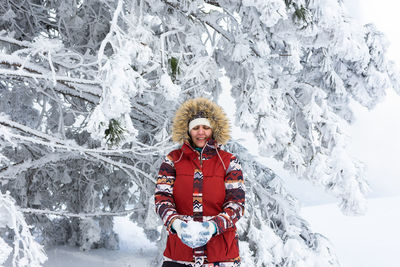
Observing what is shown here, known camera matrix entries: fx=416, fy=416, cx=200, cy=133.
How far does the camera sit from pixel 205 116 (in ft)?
9.27

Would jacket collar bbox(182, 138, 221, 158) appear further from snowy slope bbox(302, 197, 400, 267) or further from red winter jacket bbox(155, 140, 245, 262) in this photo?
snowy slope bbox(302, 197, 400, 267)

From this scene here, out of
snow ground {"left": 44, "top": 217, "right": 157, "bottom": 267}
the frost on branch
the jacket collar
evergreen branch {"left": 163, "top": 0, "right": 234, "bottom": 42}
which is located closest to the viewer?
the jacket collar

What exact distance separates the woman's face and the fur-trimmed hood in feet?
0.15

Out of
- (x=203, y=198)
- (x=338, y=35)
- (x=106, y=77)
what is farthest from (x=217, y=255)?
(x=338, y=35)

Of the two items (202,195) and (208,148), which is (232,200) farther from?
(208,148)

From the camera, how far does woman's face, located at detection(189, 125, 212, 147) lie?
9.05ft

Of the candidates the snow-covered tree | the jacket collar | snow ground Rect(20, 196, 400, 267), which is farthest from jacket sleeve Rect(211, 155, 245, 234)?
snow ground Rect(20, 196, 400, 267)

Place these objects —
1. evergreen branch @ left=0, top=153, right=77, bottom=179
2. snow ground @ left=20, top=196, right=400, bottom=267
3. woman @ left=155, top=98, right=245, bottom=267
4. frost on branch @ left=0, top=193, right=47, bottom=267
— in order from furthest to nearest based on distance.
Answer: snow ground @ left=20, top=196, right=400, bottom=267 < evergreen branch @ left=0, top=153, right=77, bottom=179 < frost on branch @ left=0, top=193, right=47, bottom=267 < woman @ left=155, top=98, right=245, bottom=267

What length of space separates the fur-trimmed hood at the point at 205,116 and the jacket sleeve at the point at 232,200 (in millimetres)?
195

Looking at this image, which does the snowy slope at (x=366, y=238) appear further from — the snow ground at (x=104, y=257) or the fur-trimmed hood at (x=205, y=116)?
the fur-trimmed hood at (x=205, y=116)

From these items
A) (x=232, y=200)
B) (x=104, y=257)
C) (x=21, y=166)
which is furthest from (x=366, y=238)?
(x=232, y=200)

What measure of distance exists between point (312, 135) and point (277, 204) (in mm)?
1006

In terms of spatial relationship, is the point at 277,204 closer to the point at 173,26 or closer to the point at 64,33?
the point at 173,26

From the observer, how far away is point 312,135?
526cm
